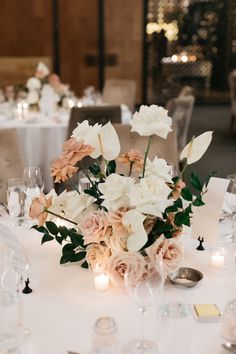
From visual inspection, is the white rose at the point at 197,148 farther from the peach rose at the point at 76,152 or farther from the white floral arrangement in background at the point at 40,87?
the white floral arrangement in background at the point at 40,87

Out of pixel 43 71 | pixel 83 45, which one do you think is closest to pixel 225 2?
pixel 83 45

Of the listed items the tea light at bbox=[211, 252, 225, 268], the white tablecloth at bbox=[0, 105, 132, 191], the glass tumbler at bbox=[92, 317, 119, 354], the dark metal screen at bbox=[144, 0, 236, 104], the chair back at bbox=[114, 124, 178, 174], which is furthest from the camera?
the dark metal screen at bbox=[144, 0, 236, 104]

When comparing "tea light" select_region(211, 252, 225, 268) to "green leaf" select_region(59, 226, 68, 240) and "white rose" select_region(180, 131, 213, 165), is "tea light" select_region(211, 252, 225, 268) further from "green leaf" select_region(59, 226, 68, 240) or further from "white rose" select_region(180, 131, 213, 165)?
"green leaf" select_region(59, 226, 68, 240)

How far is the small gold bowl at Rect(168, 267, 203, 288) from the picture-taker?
5.23 feet

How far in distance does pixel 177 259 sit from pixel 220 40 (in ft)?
29.8

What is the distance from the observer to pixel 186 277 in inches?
64.8

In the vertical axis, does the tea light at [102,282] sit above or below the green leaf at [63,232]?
below

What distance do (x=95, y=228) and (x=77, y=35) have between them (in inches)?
314

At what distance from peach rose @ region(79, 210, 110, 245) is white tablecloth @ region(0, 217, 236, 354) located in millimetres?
168

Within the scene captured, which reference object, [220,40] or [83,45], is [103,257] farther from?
[220,40]

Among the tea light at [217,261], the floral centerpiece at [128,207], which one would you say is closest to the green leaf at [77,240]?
the floral centerpiece at [128,207]

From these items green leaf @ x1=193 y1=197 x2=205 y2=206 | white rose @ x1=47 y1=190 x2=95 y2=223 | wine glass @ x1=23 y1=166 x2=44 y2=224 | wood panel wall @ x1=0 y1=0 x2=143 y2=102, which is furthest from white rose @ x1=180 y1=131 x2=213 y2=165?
wood panel wall @ x1=0 y1=0 x2=143 y2=102

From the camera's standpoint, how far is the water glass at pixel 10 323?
1.29 metres

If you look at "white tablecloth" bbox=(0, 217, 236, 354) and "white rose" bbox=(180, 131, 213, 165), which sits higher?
"white rose" bbox=(180, 131, 213, 165)
